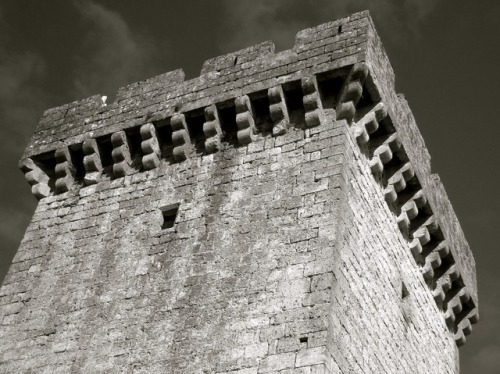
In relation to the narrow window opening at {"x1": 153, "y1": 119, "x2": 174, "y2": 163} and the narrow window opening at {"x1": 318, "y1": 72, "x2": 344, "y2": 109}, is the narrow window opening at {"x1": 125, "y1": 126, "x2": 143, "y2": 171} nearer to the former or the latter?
the narrow window opening at {"x1": 153, "y1": 119, "x2": 174, "y2": 163}

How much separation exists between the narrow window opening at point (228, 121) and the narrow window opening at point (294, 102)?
0.62m

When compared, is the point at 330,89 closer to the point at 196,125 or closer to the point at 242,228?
the point at 196,125

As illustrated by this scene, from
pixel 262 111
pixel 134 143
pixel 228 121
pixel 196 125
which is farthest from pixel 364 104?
pixel 134 143

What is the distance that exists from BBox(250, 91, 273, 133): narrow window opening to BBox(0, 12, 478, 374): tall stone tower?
2 cm

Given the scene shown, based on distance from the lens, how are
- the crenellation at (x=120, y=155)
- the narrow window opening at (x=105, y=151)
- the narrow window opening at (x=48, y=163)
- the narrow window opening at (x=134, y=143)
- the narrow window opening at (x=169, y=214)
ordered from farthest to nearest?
the narrow window opening at (x=48, y=163) < the narrow window opening at (x=105, y=151) < the narrow window opening at (x=134, y=143) < the crenellation at (x=120, y=155) < the narrow window opening at (x=169, y=214)

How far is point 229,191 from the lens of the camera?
9445 mm

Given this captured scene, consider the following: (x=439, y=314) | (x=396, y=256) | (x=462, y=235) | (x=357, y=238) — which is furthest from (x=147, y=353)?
(x=462, y=235)

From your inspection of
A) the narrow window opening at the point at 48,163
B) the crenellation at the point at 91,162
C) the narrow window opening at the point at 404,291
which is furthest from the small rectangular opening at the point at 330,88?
the narrow window opening at the point at 48,163

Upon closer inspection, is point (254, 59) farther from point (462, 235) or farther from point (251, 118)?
point (462, 235)

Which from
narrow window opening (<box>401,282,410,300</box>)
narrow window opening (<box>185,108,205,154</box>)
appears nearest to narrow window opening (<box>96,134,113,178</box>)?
narrow window opening (<box>185,108,205,154</box>)

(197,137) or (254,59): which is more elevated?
(254,59)

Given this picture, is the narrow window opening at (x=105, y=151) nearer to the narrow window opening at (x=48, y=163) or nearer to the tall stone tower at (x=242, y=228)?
the tall stone tower at (x=242, y=228)

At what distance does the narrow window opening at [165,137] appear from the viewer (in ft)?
34.2

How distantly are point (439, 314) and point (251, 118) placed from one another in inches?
146
